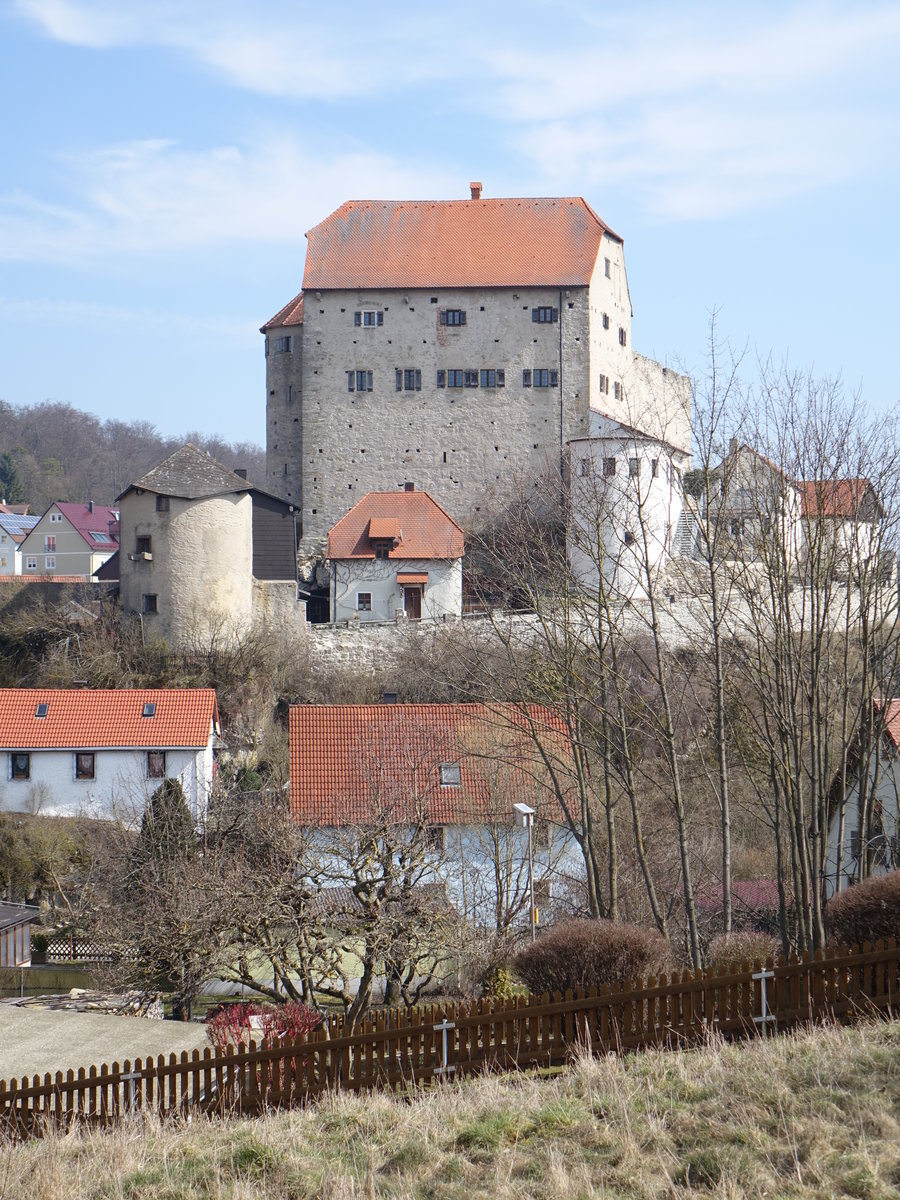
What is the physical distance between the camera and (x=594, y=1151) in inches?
322

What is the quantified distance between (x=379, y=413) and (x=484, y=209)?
9.93 m

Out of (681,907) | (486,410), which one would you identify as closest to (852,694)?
(681,907)

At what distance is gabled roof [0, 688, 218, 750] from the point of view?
30953mm

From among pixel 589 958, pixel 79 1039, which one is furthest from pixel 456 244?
pixel 589 958

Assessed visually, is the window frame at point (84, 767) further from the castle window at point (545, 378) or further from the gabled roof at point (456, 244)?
the castle window at point (545, 378)

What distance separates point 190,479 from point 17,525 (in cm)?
5423

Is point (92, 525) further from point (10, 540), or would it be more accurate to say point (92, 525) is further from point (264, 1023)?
point (264, 1023)

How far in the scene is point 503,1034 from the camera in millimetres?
10156

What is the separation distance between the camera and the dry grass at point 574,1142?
25.2 ft

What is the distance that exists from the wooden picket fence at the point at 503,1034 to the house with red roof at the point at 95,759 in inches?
796

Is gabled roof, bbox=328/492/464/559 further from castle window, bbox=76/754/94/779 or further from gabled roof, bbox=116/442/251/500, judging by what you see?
castle window, bbox=76/754/94/779

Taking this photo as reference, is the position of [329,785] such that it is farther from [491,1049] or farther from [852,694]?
[491,1049]

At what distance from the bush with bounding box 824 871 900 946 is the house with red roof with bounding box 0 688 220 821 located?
20.9 meters

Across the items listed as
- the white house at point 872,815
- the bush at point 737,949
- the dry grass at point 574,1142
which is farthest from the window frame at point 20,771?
the dry grass at point 574,1142
